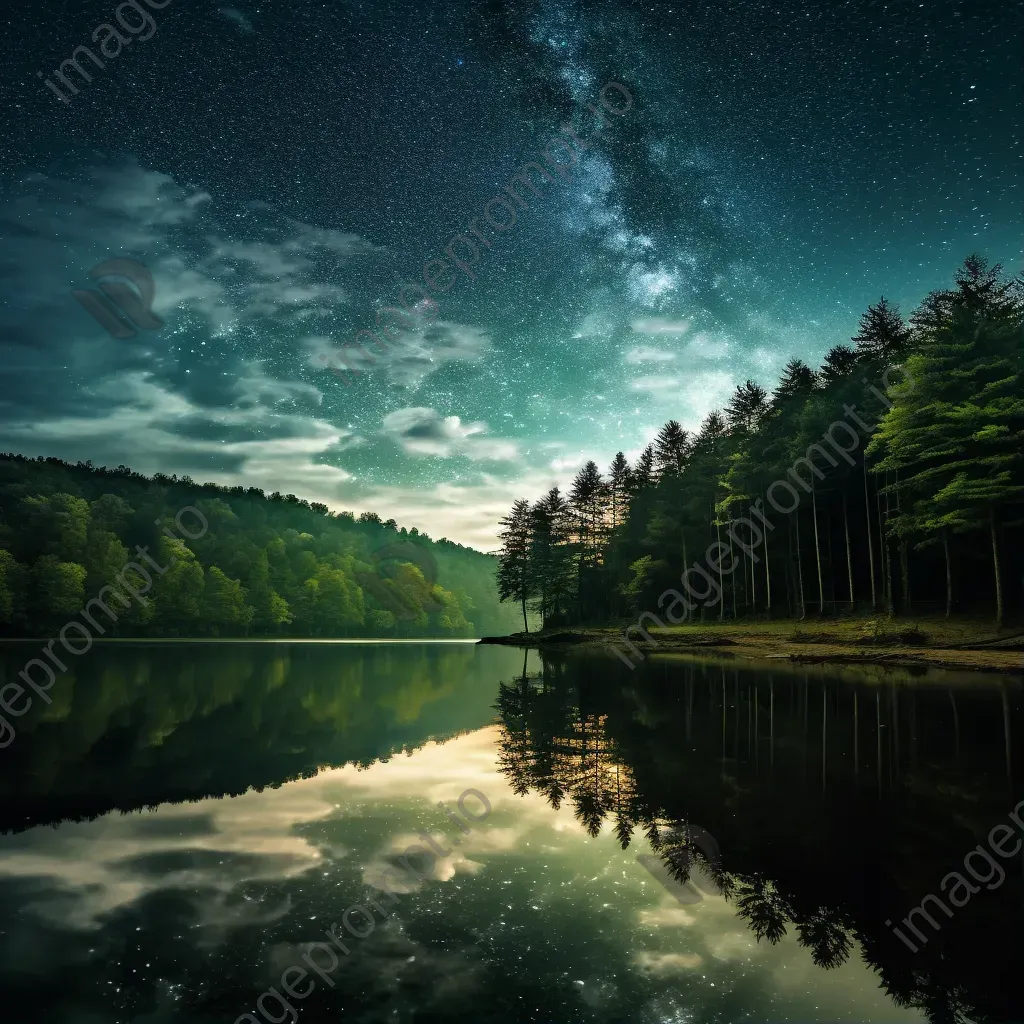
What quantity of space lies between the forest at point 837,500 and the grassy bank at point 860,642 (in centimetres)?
202

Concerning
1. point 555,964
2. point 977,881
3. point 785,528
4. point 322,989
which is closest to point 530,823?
point 555,964

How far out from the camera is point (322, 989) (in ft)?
13.1

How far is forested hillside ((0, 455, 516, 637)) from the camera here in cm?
7456

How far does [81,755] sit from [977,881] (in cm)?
1330

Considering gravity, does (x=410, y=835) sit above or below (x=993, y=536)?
below

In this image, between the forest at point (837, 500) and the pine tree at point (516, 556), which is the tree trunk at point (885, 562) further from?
the pine tree at point (516, 556)

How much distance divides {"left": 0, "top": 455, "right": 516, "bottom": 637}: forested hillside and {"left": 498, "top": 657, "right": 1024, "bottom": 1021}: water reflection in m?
78.0

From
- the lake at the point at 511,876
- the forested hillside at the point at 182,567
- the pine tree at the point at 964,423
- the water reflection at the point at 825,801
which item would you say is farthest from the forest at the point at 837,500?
the forested hillside at the point at 182,567

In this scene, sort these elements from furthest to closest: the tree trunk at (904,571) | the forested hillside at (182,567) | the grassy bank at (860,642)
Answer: the forested hillside at (182,567) → the tree trunk at (904,571) → the grassy bank at (860,642)

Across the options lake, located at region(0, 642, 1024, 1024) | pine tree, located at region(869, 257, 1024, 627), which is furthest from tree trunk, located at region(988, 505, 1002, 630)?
lake, located at region(0, 642, 1024, 1024)

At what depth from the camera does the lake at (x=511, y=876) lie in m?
3.94

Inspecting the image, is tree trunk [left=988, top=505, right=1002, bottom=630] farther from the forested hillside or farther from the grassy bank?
the forested hillside

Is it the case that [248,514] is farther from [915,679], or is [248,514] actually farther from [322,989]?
[322,989]

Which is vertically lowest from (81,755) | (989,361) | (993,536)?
(81,755)
